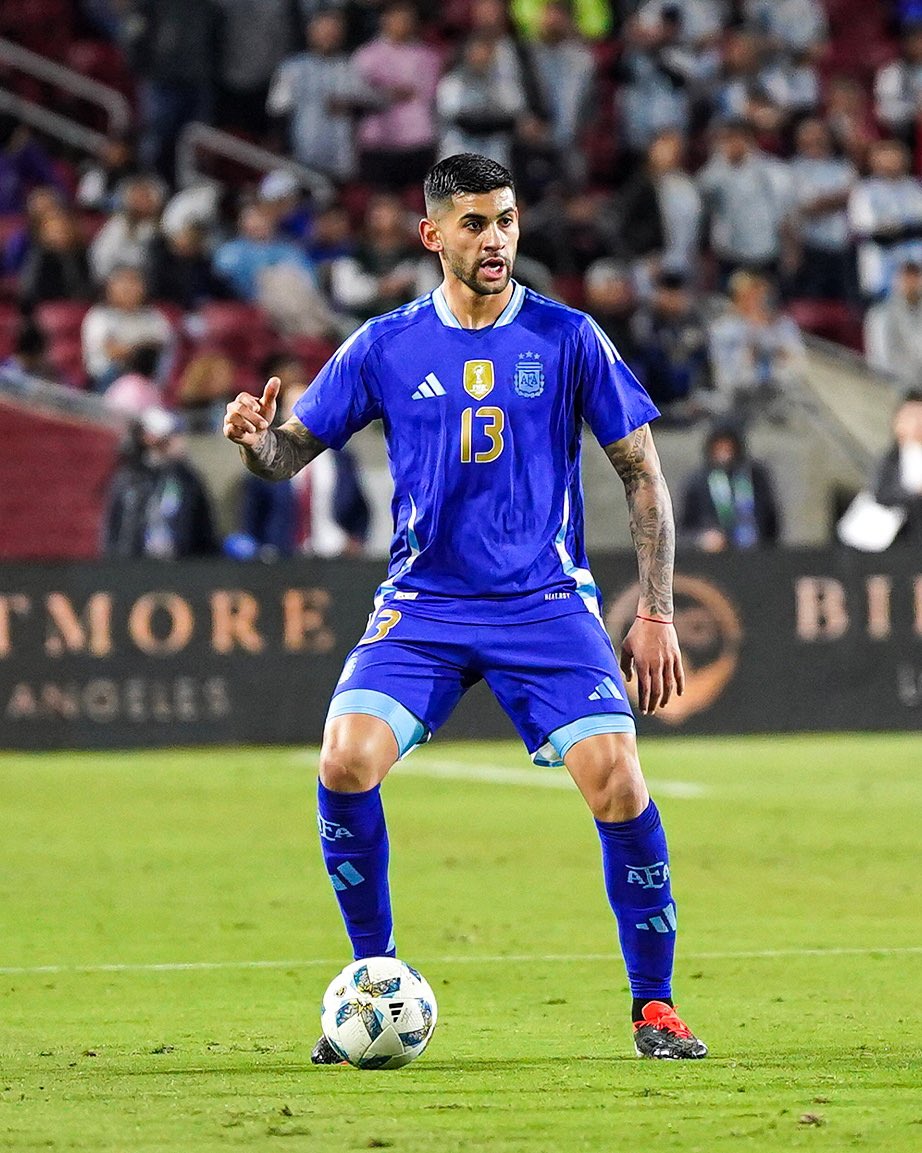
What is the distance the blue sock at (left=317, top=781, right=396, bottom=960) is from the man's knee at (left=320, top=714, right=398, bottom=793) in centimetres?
4

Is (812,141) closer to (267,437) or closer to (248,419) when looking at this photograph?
(267,437)

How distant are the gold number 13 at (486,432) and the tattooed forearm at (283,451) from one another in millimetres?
388

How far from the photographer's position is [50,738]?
15.5 meters

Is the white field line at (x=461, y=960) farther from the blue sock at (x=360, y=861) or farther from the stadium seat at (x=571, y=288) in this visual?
the stadium seat at (x=571, y=288)

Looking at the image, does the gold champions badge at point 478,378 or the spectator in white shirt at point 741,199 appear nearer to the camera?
the gold champions badge at point 478,378

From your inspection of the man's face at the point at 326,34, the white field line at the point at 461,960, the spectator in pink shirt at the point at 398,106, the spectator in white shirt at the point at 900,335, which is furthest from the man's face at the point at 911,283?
the white field line at the point at 461,960

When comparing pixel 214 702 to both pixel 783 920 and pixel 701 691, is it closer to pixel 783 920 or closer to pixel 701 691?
pixel 701 691

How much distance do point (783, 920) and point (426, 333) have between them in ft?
11.2

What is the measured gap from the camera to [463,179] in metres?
5.83

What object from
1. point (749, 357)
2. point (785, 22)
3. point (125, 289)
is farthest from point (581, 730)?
point (785, 22)

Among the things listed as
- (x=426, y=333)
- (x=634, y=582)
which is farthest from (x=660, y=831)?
(x=634, y=582)

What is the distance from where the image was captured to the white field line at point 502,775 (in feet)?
43.4

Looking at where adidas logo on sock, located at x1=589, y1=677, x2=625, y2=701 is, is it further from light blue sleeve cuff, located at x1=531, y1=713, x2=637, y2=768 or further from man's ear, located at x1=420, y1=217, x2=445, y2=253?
man's ear, located at x1=420, y1=217, x2=445, y2=253

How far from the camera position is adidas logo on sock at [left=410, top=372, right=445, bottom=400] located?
5941 millimetres
